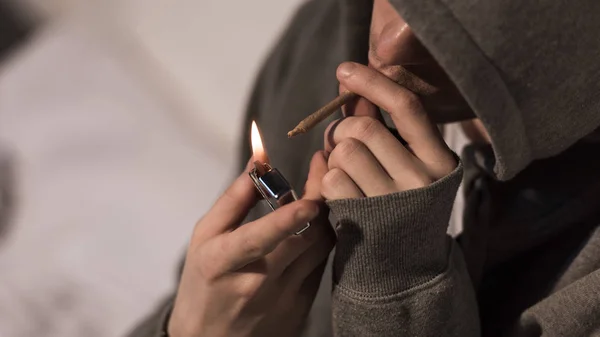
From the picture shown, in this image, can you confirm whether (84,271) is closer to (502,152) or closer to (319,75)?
(319,75)

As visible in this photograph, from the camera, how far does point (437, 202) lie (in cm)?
49

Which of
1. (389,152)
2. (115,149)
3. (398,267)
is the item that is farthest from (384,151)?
(115,149)

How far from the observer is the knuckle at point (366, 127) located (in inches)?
19.9

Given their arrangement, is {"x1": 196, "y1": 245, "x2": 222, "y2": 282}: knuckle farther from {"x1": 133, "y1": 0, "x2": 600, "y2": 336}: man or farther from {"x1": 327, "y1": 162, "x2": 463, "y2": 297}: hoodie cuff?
{"x1": 327, "y1": 162, "x2": 463, "y2": 297}: hoodie cuff

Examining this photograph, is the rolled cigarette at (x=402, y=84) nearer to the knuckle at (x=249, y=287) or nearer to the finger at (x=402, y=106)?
the finger at (x=402, y=106)

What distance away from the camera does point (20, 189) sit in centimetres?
132

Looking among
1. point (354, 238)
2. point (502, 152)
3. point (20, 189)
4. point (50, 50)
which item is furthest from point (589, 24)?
point (50, 50)

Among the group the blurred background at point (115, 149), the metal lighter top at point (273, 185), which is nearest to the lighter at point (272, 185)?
the metal lighter top at point (273, 185)

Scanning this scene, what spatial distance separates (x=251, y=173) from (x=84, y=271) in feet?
2.70

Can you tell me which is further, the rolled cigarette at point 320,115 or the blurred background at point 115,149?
the blurred background at point 115,149

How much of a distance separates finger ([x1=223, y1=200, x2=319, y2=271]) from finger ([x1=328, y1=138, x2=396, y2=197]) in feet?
0.16

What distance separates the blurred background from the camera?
117cm

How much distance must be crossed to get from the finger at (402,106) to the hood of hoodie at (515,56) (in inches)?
2.1

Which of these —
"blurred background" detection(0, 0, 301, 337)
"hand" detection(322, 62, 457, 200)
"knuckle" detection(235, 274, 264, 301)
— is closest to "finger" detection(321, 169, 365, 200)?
"hand" detection(322, 62, 457, 200)
